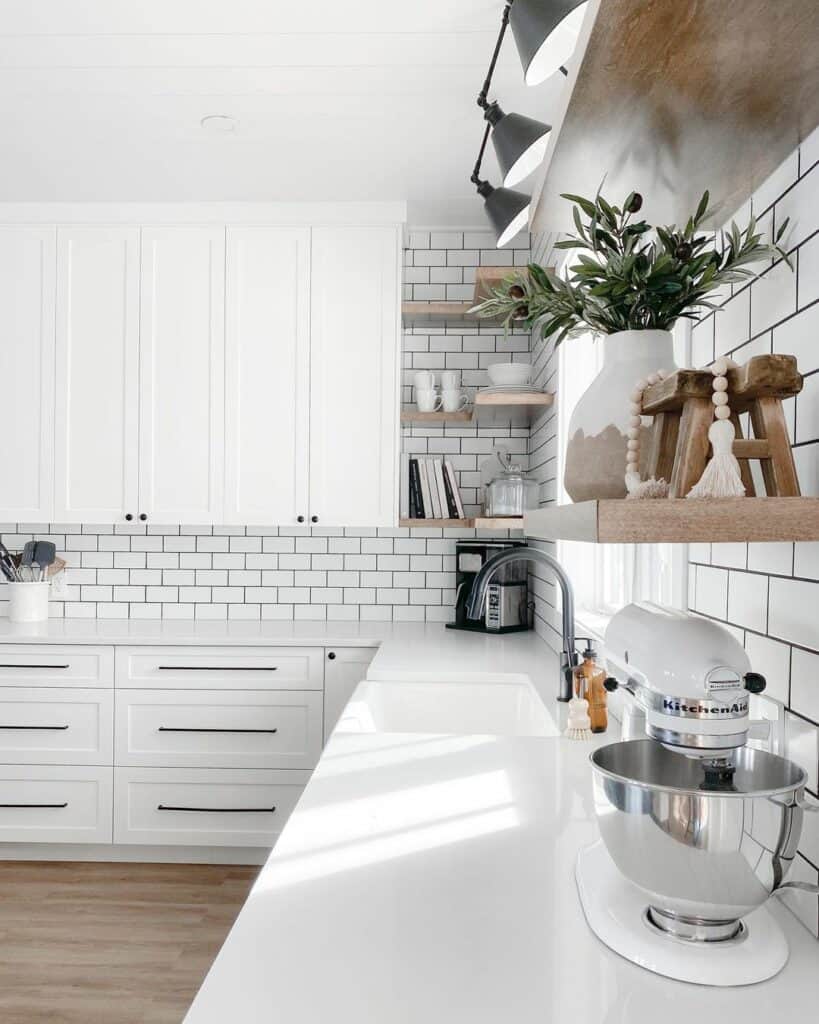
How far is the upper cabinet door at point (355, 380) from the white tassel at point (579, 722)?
1.59 m

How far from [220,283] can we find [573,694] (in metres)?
2.21

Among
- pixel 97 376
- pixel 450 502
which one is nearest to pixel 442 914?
pixel 450 502

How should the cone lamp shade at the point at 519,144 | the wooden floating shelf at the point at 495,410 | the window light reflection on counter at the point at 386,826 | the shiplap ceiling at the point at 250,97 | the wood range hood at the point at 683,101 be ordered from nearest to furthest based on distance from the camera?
the wood range hood at the point at 683,101, the window light reflection on counter at the point at 386,826, the cone lamp shade at the point at 519,144, the shiplap ceiling at the point at 250,97, the wooden floating shelf at the point at 495,410

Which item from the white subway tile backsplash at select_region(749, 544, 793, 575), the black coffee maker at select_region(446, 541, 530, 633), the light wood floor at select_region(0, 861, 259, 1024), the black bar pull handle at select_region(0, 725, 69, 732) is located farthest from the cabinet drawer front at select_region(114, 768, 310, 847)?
the white subway tile backsplash at select_region(749, 544, 793, 575)

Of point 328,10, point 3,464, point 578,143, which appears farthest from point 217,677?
point 578,143

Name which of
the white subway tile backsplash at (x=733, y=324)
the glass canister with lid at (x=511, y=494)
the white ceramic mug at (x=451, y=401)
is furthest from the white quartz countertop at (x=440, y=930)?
the white ceramic mug at (x=451, y=401)

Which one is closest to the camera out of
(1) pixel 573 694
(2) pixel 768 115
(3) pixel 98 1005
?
(2) pixel 768 115

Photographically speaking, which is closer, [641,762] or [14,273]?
[641,762]

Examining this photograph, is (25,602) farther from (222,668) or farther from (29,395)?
(222,668)

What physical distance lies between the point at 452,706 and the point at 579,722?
0.74 meters

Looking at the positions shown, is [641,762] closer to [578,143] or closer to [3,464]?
[578,143]

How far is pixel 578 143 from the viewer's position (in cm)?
100

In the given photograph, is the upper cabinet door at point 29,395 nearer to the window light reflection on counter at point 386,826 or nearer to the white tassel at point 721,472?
the window light reflection on counter at point 386,826

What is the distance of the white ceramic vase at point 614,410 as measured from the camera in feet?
3.20
